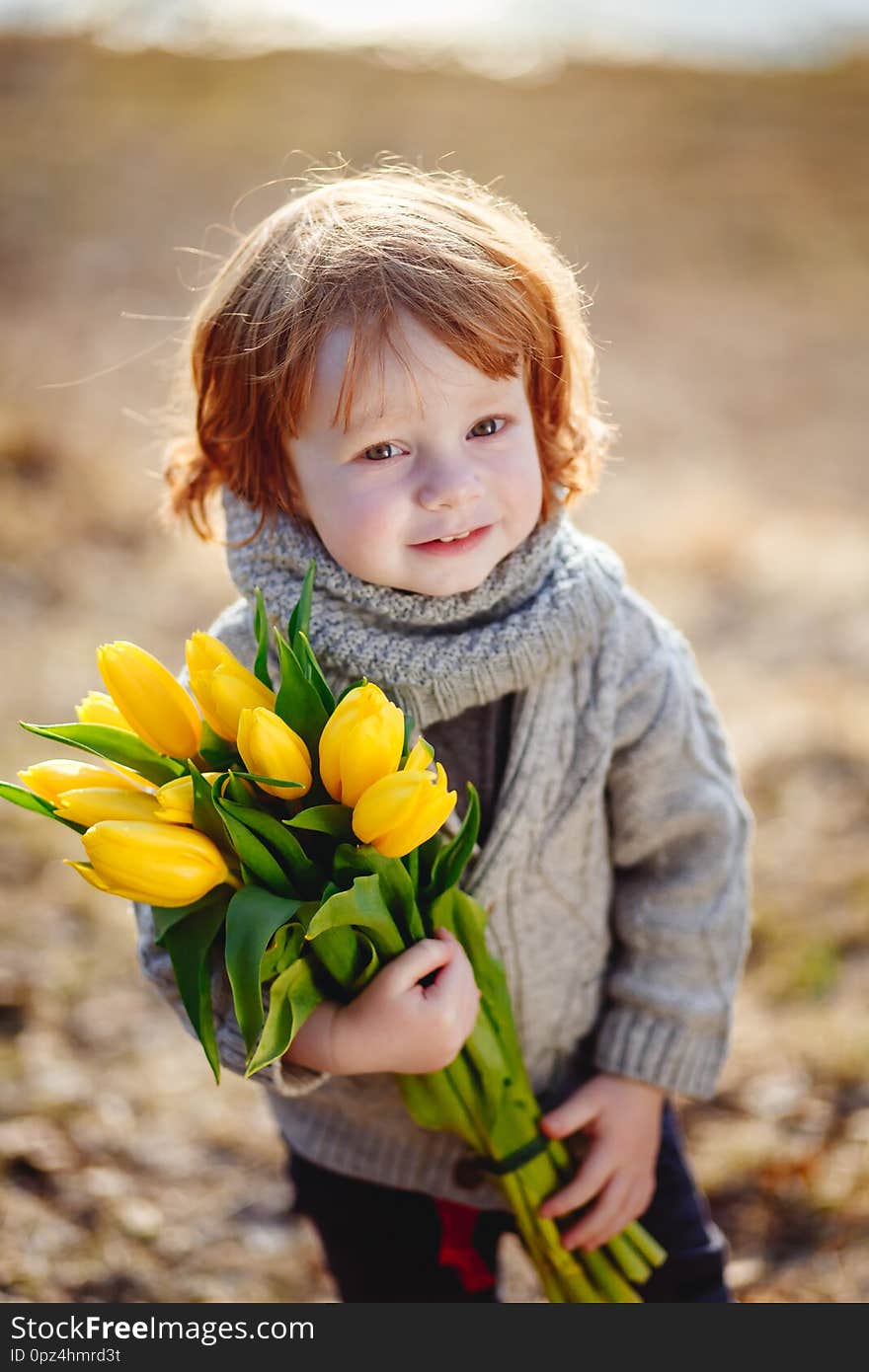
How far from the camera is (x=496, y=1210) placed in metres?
1.46

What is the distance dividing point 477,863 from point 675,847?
0.88ft

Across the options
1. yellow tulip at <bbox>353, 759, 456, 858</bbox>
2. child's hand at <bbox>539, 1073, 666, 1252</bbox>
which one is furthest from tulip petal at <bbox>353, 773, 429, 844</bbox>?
child's hand at <bbox>539, 1073, 666, 1252</bbox>

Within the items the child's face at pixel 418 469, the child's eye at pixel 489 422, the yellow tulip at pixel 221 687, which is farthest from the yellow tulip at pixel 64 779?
the child's eye at pixel 489 422

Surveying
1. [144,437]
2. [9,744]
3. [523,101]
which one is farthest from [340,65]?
[9,744]

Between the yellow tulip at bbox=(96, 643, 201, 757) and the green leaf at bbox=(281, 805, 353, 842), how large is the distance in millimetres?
128

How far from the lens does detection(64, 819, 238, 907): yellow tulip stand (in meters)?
0.93

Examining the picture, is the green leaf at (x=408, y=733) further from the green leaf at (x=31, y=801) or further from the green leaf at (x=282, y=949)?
the green leaf at (x=31, y=801)

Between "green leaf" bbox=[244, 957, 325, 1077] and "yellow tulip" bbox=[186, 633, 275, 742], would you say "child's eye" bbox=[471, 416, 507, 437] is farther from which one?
"green leaf" bbox=[244, 957, 325, 1077]

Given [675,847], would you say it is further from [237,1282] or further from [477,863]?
[237,1282]

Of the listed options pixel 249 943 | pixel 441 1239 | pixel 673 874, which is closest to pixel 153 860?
pixel 249 943

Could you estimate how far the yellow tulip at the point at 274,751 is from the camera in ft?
3.11

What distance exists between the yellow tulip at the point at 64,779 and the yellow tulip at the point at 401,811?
0.23 meters

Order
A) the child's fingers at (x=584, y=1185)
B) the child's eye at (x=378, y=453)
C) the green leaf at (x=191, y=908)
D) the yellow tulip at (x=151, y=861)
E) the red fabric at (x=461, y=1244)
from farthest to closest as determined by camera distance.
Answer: the red fabric at (x=461, y=1244) < the child's fingers at (x=584, y=1185) < the child's eye at (x=378, y=453) < the green leaf at (x=191, y=908) < the yellow tulip at (x=151, y=861)

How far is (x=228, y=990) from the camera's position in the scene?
4.03 ft
